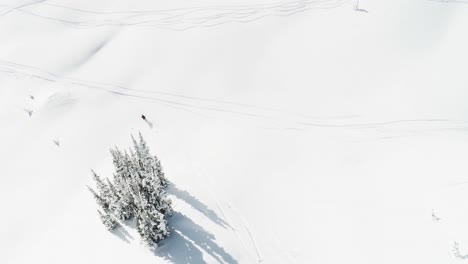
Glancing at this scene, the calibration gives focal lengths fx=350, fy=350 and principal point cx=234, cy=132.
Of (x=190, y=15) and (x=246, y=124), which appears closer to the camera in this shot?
(x=246, y=124)

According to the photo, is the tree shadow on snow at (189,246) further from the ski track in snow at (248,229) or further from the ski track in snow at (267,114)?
the ski track in snow at (267,114)

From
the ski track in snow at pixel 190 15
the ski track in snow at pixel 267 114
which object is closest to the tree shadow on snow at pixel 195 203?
the ski track in snow at pixel 267 114

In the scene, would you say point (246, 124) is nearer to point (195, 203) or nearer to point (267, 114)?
point (267, 114)

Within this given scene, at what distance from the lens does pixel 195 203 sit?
15078mm

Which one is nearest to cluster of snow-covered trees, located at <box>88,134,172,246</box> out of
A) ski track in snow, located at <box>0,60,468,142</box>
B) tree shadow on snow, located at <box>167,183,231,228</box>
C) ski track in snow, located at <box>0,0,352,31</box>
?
tree shadow on snow, located at <box>167,183,231,228</box>

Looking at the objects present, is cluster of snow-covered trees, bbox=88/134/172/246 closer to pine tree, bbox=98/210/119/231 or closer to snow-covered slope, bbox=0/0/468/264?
pine tree, bbox=98/210/119/231

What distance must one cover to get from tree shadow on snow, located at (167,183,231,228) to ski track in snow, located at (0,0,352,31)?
11.9 metres

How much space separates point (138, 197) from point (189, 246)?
9.23 ft

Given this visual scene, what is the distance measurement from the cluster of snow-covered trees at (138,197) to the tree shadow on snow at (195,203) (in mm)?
1075

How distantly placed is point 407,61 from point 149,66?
15347 mm

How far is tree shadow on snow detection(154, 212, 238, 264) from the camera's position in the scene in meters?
13.1

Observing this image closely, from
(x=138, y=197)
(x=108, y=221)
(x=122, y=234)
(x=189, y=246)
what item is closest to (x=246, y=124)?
(x=189, y=246)

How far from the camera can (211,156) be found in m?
17.4

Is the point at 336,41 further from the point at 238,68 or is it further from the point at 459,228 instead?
the point at 459,228
